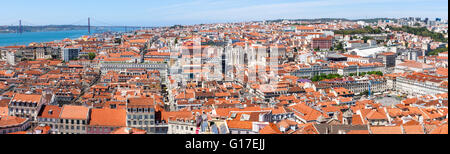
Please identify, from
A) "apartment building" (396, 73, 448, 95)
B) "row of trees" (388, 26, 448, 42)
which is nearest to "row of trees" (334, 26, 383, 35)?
"row of trees" (388, 26, 448, 42)

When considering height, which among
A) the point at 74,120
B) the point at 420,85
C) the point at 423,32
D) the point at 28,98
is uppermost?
the point at 423,32

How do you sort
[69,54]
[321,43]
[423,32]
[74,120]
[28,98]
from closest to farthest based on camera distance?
[74,120] < [28,98] < [69,54] < [321,43] < [423,32]

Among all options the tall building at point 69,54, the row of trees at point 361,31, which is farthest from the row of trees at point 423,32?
the tall building at point 69,54

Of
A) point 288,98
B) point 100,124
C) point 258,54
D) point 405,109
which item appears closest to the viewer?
point 100,124

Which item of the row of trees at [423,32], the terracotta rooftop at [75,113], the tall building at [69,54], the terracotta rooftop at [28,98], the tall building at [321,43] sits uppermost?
the row of trees at [423,32]

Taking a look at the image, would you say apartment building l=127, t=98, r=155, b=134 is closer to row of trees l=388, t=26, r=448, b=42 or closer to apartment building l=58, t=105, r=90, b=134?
apartment building l=58, t=105, r=90, b=134

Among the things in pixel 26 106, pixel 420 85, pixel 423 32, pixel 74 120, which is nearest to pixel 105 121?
pixel 74 120

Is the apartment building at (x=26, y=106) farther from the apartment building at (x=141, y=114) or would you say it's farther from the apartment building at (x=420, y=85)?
the apartment building at (x=420, y=85)

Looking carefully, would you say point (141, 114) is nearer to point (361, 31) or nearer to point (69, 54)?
point (69, 54)

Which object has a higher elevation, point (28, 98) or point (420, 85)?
point (28, 98)

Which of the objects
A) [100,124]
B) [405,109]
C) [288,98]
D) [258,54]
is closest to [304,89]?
[288,98]
